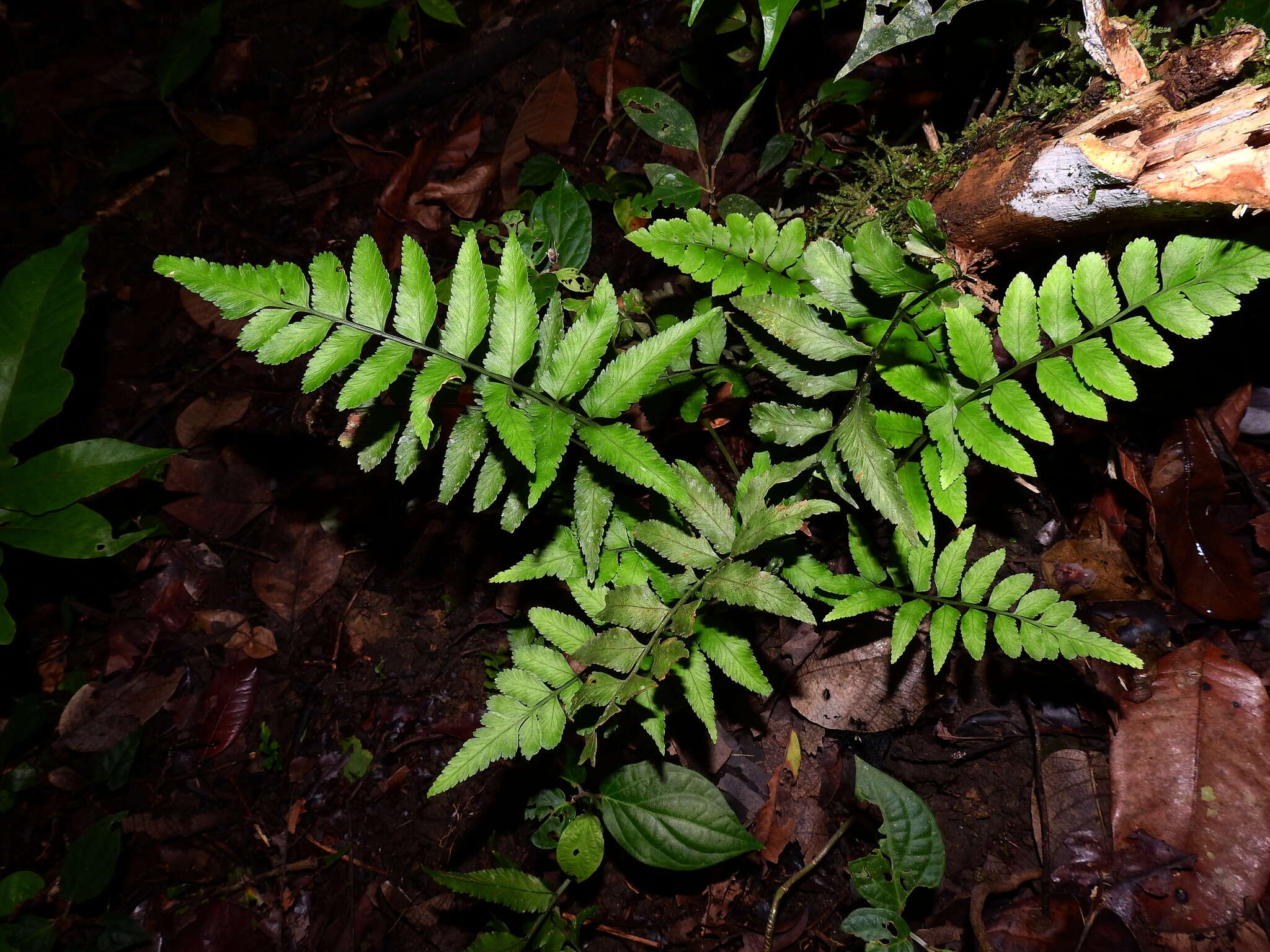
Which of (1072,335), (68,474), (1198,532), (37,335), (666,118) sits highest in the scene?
(666,118)

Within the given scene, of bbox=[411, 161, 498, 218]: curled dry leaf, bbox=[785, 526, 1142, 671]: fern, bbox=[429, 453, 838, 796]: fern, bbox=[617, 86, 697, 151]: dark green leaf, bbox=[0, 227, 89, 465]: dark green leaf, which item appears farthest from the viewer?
bbox=[411, 161, 498, 218]: curled dry leaf

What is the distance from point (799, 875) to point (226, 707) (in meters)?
2.96

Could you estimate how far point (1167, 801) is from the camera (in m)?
2.48

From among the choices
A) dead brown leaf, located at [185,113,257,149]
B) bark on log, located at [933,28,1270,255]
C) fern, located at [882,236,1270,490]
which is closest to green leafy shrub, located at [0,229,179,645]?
dead brown leaf, located at [185,113,257,149]

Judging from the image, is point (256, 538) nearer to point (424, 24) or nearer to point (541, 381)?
point (541, 381)

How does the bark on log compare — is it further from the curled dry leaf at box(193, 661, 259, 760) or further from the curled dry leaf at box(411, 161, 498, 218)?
the curled dry leaf at box(193, 661, 259, 760)

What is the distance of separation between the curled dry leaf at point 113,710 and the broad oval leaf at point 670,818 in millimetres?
2760

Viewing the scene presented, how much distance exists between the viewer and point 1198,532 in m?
2.65

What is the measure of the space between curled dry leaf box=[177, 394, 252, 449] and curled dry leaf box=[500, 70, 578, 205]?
198cm

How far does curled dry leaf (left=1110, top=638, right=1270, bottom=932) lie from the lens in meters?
2.36

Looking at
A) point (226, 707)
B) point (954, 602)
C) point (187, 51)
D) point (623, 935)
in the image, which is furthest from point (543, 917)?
point (187, 51)

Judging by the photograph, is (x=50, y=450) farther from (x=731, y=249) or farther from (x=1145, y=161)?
(x=1145, y=161)

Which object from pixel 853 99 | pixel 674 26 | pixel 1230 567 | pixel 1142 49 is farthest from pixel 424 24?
pixel 1230 567

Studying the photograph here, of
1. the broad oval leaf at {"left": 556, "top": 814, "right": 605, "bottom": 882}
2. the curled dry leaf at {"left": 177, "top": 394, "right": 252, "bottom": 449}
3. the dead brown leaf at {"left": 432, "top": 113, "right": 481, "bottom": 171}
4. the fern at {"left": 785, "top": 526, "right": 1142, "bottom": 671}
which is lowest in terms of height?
the broad oval leaf at {"left": 556, "top": 814, "right": 605, "bottom": 882}
